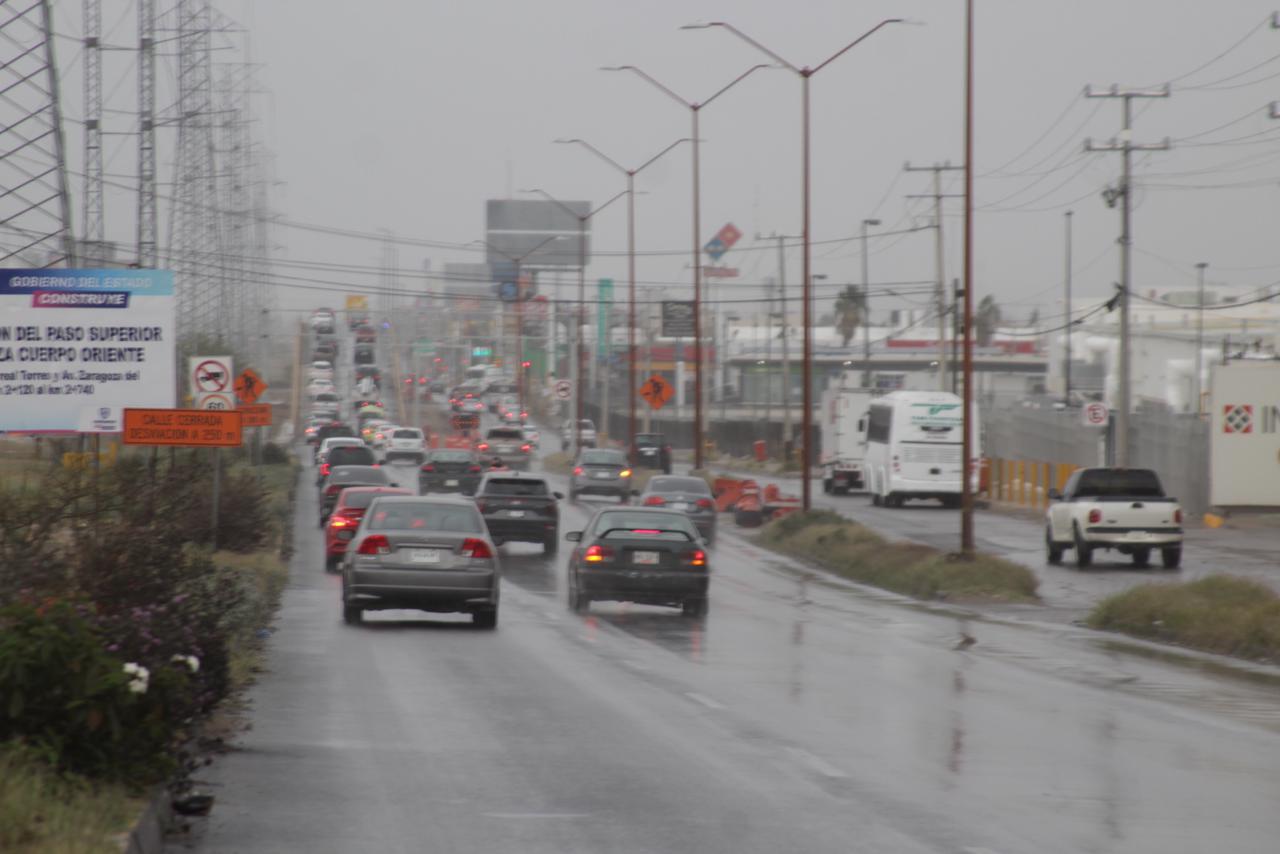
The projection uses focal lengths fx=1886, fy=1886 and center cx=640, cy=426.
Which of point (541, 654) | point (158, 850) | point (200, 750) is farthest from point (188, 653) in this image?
point (541, 654)

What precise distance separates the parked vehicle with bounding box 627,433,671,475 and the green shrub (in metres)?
66.9

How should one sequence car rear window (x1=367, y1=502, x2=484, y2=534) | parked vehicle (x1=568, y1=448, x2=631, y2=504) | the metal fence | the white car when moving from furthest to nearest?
the white car → parked vehicle (x1=568, y1=448, x2=631, y2=504) → the metal fence → car rear window (x1=367, y1=502, x2=484, y2=534)

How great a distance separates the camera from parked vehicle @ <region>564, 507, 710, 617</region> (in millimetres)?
26094

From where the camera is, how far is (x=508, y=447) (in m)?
81.0

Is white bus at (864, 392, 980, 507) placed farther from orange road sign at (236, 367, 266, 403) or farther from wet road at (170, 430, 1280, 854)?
wet road at (170, 430, 1280, 854)

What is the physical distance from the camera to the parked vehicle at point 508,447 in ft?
265

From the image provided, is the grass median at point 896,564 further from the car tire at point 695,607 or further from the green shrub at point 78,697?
the green shrub at point 78,697

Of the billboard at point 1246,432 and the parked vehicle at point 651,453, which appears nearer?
the billboard at point 1246,432

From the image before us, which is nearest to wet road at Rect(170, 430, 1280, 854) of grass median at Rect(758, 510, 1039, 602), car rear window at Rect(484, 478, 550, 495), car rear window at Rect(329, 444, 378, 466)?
grass median at Rect(758, 510, 1039, 602)

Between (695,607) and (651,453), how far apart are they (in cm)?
5088

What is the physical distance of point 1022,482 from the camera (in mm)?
58906

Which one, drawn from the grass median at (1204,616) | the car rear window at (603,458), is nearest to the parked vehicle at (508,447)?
the car rear window at (603,458)

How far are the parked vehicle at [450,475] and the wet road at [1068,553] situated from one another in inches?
445

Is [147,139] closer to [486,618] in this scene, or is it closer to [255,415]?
[255,415]
